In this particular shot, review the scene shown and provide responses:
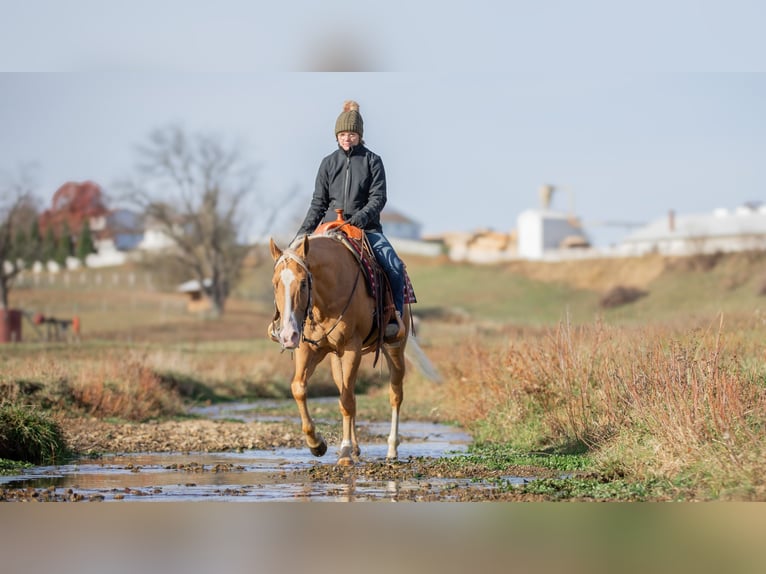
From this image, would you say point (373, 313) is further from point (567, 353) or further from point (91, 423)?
point (91, 423)

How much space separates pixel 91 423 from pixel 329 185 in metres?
6.17

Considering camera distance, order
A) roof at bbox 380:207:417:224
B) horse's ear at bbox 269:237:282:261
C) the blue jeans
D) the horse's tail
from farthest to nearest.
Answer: roof at bbox 380:207:417:224, the horse's tail, the blue jeans, horse's ear at bbox 269:237:282:261

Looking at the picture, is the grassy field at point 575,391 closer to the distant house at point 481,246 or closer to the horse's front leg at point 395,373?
the horse's front leg at point 395,373

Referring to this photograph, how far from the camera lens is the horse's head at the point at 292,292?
11.3 meters

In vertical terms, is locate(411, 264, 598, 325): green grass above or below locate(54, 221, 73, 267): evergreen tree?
below

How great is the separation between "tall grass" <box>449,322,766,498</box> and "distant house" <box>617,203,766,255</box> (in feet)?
231

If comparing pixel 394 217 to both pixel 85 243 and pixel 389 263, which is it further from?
pixel 389 263

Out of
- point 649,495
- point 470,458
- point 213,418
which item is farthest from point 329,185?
point 213,418

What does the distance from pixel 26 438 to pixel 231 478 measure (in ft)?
9.88

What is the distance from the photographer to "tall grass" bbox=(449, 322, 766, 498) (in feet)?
34.7

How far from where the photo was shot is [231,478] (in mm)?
12133

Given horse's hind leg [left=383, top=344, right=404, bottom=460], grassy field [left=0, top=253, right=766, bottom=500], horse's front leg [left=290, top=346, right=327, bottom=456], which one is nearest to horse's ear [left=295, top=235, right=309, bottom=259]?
horse's front leg [left=290, top=346, right=327, bottom=456]

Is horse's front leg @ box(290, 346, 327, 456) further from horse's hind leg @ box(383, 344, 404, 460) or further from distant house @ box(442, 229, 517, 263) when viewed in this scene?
distant house @ box(442, 229, 517, 263)

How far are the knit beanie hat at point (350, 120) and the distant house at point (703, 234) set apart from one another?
241 feet
